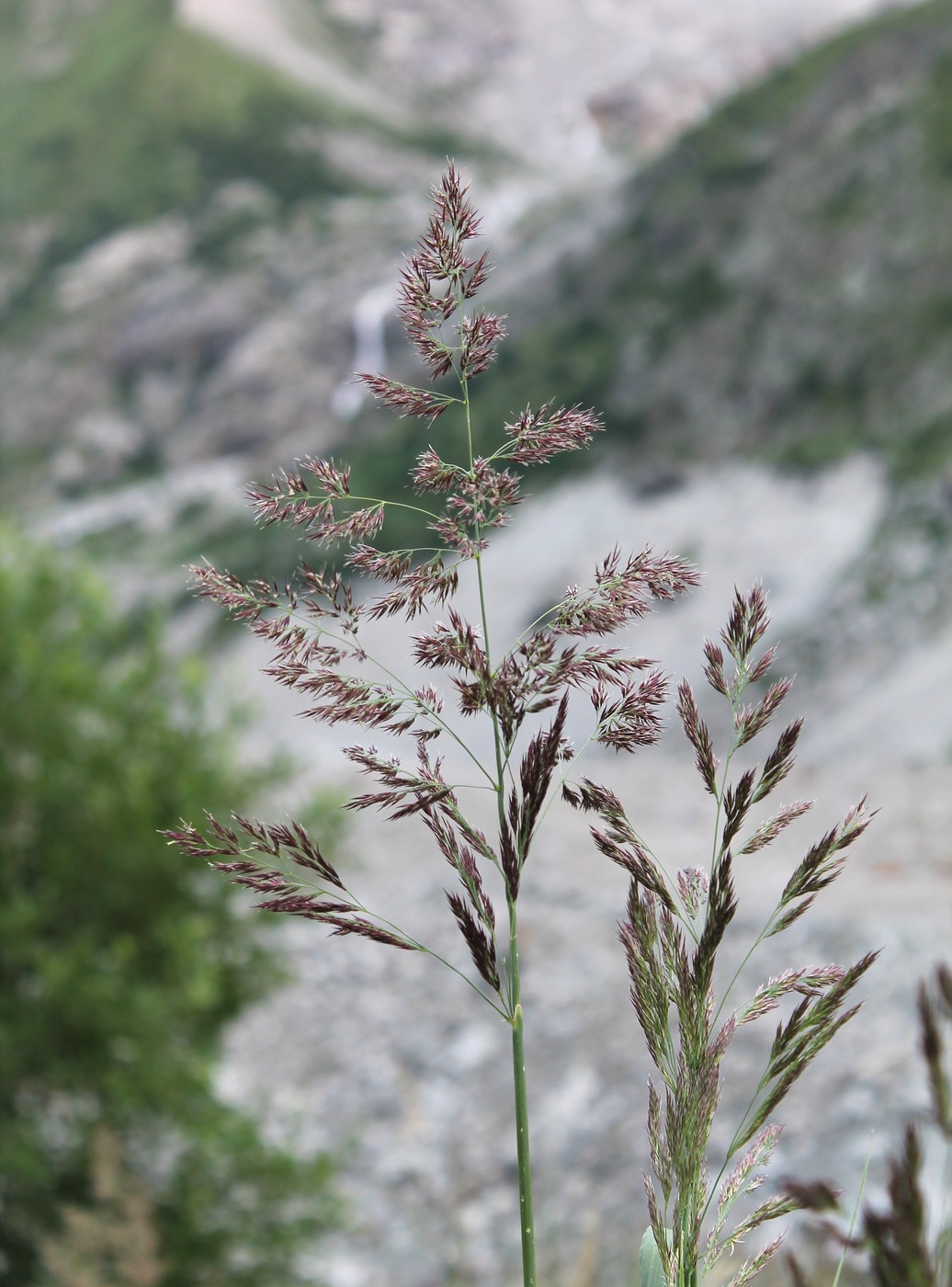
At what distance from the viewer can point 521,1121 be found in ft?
3.37

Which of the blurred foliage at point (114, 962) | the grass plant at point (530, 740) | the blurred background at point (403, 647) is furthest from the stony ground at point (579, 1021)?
the grass plant at point (530, 740)

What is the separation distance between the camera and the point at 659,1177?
113 cm

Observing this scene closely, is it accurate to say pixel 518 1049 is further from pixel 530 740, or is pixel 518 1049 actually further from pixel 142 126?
pixel 142 126

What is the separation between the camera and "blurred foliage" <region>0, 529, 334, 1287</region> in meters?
10.6

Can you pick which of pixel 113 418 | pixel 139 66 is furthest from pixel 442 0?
pixel 113 418

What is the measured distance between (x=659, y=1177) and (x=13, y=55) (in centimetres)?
17532

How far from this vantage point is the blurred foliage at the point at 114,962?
34.8 feet

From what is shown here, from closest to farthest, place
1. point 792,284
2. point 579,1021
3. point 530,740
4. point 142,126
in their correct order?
point 530,740
point 579,1021
point 792,284
point 142,126

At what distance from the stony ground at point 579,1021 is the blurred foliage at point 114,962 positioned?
1187mm

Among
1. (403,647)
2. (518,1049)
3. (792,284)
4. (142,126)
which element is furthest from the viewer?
(142,126)

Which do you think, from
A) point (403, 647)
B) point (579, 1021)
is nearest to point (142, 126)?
point (403, 647)

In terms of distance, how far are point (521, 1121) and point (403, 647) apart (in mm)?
34200

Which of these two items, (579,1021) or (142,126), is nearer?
(579,1021)

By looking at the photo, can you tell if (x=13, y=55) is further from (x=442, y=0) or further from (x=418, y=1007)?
(x=418, y=1007)
